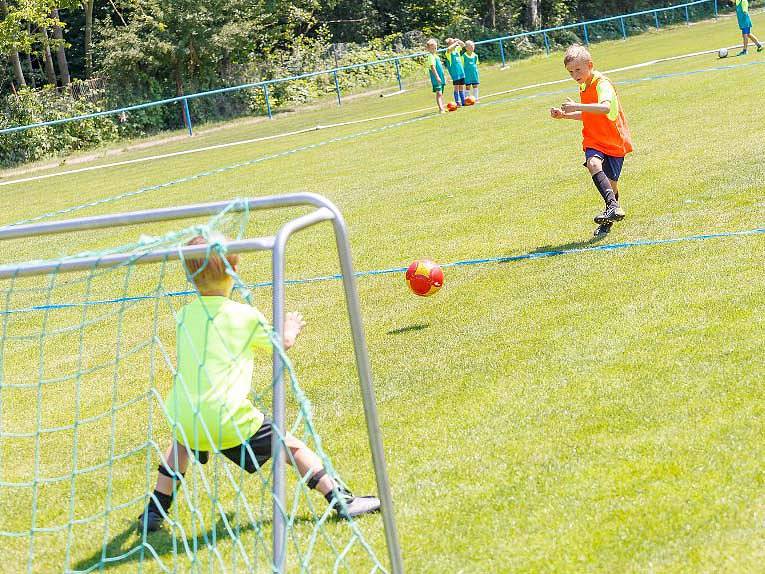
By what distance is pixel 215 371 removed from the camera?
4246 millimetres

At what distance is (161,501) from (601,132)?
6.18 m

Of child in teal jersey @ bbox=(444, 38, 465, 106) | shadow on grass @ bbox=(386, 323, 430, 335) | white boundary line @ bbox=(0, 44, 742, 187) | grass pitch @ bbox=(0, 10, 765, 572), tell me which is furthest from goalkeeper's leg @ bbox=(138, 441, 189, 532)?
white boundary line @ bbox=(0, 44, 742, 187)

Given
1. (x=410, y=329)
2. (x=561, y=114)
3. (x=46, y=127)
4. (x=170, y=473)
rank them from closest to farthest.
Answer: (x=170, y=473)
(x=410, y=329)
(x=561, y=114)
(x=46, y=127)

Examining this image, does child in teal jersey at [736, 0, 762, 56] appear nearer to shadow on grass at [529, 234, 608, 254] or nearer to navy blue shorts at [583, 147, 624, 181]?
navy blue shorts at [583, 147, 624, 181]

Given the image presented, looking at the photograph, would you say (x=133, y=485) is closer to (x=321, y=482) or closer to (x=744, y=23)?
(x=321, y=482)

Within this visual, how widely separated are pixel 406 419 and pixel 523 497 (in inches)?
52.3

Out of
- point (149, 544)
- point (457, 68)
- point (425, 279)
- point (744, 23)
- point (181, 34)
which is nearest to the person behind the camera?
point (149, 544)

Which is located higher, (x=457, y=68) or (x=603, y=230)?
(x=457, y=68)

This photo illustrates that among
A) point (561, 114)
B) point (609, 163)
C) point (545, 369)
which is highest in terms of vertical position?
point (561, 114)

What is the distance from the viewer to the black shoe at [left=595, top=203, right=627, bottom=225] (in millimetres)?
9477

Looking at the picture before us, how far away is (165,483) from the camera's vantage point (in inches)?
188

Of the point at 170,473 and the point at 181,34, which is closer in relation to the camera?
the point at 170,473

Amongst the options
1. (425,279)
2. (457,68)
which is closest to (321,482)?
(425,279)

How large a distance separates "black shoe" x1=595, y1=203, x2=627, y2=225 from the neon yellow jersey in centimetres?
586
